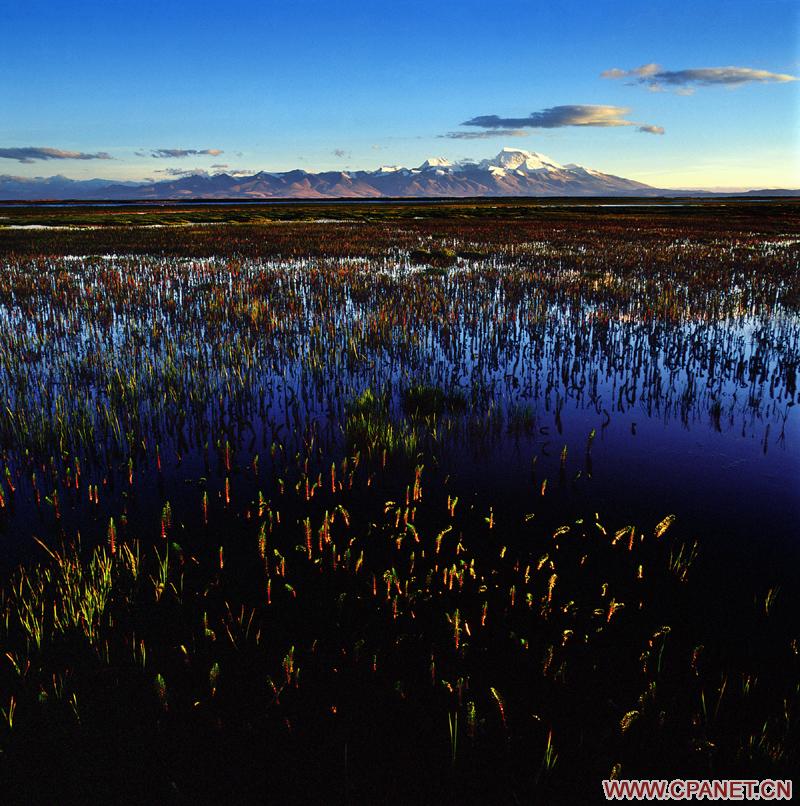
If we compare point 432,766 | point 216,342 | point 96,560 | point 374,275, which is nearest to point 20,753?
point 96,560

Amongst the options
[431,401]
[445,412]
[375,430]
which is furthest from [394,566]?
[431,401]

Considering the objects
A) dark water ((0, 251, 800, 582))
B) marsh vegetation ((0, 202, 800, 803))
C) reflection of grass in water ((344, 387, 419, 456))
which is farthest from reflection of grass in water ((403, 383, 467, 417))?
reflection of grass in water ((344, 387, 419, 456))

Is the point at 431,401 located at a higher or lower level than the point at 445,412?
higher

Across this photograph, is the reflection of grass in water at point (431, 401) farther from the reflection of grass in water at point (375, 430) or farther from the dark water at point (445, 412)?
the reflection of grass in water at point (375, 430)

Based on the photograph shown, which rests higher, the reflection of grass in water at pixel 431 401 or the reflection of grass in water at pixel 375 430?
the reflection of grass in water at pixel 431 401

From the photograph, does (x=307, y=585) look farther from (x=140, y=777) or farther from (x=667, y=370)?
(x=667, y=370)

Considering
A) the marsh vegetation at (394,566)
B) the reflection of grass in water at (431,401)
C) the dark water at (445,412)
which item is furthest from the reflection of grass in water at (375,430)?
the reflection of grass in water at (431,401)

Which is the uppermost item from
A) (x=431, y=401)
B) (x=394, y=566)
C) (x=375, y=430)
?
(x=431, y=401)

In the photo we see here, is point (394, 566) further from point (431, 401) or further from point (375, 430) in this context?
point (431, 401)

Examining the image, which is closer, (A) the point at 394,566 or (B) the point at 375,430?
(A) the point at 394,566

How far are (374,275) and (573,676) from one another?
60.0 feet

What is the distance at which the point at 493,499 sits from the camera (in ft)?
18.3

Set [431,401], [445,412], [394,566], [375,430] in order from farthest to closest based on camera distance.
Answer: [431,401], [445,412], [375,430], [394,566]

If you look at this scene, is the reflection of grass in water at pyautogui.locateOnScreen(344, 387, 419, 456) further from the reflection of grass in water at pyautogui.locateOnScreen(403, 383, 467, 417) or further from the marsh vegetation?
the reflection of grass in water at pyautogui.locateOnScreen(403, 383, 467, 417)
